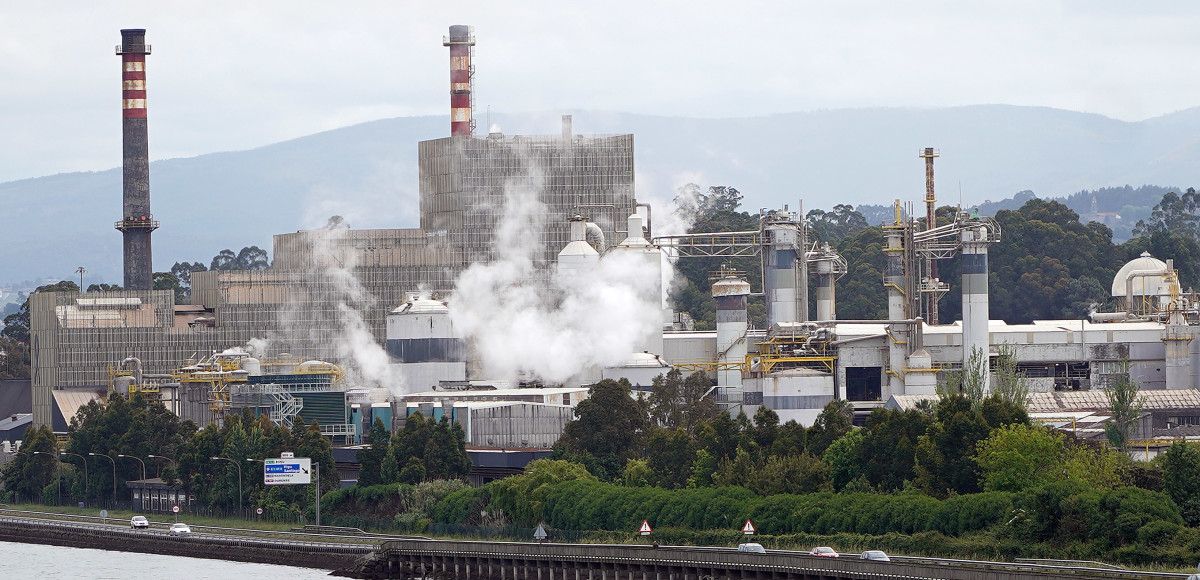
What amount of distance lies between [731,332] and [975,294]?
18229 mm

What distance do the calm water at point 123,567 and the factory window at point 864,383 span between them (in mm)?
51788

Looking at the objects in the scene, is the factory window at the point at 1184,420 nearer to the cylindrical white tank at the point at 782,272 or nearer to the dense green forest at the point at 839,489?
the dense green forest at the point at 839,489

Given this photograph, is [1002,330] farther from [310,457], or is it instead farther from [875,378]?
[310,457]

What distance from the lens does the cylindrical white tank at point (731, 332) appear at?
577 feet

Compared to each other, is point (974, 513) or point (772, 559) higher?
point (974, 513)

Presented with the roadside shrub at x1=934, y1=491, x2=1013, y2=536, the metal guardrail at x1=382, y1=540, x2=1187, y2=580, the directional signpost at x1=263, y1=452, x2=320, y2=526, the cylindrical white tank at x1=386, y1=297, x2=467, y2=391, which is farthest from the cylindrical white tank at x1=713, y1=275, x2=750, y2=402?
the roadside shrub at x1=934, y1=491, x2=1013, y2=536

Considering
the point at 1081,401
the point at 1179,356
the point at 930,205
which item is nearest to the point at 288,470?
the point at 930,205

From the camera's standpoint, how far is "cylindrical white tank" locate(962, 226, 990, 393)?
170500mm

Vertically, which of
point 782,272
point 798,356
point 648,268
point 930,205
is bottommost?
point 798,356

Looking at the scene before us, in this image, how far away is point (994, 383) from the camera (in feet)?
568

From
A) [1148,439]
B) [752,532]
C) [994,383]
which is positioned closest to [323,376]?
[994,383]

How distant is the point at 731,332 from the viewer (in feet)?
583

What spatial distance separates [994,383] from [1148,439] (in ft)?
76.7

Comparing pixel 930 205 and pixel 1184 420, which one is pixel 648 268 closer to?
pixel 930 205
